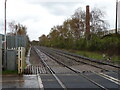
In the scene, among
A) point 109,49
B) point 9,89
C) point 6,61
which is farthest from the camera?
point 109,49

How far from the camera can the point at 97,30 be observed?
6200 centimetres

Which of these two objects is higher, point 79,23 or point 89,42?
point 79,23

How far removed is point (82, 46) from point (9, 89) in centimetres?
4969

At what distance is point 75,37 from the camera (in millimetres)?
68750

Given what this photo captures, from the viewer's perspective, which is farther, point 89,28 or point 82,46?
point 89,28

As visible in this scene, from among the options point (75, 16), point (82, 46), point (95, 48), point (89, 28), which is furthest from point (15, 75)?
point (75, 16)

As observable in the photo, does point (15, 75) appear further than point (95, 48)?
Answer: No

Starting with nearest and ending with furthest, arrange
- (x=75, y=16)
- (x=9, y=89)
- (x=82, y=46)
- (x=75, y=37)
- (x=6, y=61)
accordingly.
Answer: (x=9, y=89) → (x=6, y=61) → (x=82, y=46) → (x=75, y=37) → (x=75, y=16)

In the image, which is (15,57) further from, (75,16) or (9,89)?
(75,16)

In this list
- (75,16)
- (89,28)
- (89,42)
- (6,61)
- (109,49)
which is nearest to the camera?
(6,61)

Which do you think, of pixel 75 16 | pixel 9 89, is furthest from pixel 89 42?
pixel 9 89

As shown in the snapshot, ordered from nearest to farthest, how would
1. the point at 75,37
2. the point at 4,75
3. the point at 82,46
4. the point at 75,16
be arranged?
the point at 4,75, the point at 82,46, the point at 75,37, the point at 75,16

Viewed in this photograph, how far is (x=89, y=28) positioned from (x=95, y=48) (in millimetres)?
13111

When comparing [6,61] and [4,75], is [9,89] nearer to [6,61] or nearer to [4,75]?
[4,75]
